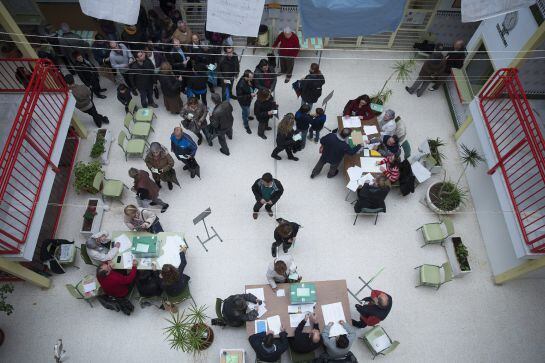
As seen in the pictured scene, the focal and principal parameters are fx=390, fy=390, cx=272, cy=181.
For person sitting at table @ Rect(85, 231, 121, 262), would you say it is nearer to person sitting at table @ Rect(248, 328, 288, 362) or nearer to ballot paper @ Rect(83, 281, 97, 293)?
ballot paper @ Rect(83, 281, 97, 293)

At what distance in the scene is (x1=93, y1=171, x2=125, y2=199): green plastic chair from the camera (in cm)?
823

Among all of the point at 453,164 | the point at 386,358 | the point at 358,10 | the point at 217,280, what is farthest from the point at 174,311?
the point at 453,164

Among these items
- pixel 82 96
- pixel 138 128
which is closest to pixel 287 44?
pixel 138 128

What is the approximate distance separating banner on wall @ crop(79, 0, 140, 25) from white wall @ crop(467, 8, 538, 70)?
7.66 metres

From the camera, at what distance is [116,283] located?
6.81 m

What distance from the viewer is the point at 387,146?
8773mm

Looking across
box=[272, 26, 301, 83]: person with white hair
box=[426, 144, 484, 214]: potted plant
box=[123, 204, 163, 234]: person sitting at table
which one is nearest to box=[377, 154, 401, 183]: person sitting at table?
box=[426, 144, 484, 214]: potted plant

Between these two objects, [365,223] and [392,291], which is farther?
[365,223]

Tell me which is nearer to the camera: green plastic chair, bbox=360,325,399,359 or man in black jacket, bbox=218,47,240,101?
green plastic chair, bbox=360,325,399,359

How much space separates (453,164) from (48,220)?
30.6ft

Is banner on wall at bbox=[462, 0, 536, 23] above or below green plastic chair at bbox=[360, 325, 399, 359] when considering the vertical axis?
above

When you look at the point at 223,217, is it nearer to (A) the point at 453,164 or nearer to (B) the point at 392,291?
(B) the point at 392,291

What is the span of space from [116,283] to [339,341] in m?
3.90

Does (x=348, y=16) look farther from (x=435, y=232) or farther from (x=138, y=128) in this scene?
(x=138, y=128)
